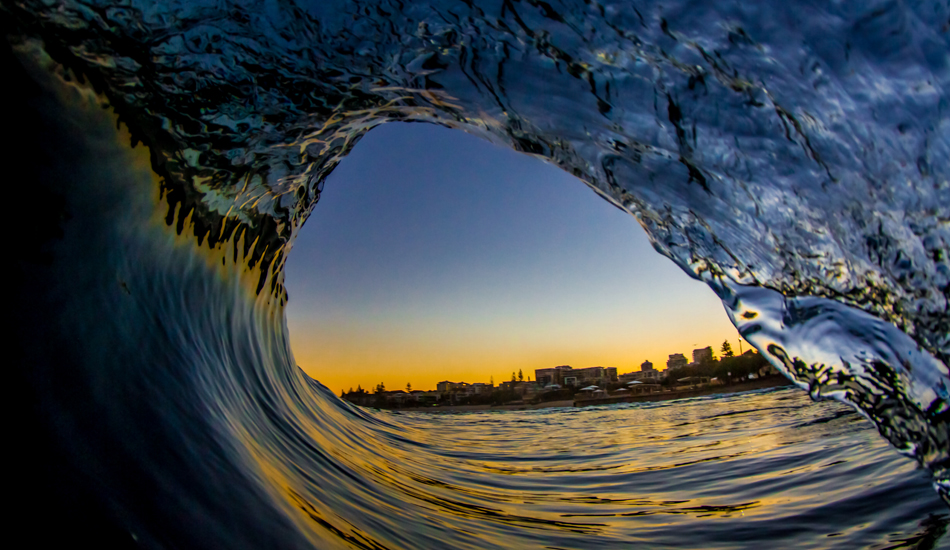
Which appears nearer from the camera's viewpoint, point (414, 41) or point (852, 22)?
point (852, 22)

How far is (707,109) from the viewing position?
1500 millimetres

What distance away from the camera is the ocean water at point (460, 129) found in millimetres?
1226

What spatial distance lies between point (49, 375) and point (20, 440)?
22cm

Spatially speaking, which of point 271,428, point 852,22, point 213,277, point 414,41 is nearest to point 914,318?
point 852,22

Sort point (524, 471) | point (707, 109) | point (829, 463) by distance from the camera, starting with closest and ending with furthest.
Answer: point (707, 109) → point (829, 463) → point (524, 471)

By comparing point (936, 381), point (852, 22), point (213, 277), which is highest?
point (852, 22)

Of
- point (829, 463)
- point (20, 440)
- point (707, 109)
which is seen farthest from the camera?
point (829, 463)

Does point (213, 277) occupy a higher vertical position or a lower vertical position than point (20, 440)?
higher

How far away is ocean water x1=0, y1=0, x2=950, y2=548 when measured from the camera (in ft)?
4.02

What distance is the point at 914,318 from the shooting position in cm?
136

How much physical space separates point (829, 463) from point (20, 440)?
4.26m

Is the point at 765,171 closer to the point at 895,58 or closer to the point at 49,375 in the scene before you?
the point at 895,58

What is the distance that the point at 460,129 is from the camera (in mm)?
2535

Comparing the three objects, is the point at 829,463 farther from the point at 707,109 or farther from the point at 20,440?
the point at 20,440
